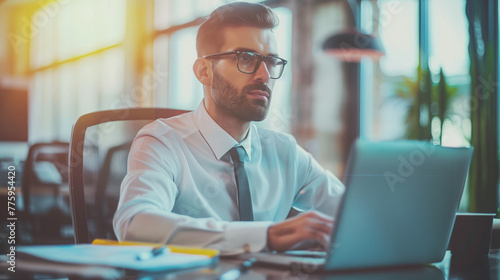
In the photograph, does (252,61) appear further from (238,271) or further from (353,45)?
(353,45)

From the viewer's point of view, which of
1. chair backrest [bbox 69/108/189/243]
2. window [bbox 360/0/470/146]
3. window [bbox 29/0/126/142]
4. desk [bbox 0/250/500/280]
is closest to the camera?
desk [bbox 0/250/500/280]

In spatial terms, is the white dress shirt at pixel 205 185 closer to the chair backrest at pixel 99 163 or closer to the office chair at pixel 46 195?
the chair backrest at pixel 99 163

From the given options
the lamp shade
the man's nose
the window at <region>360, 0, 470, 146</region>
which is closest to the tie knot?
the man's nose

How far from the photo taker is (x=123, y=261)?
0.69m

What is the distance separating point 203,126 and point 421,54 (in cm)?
324

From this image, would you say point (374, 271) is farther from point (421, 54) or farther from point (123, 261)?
point (421, 54)

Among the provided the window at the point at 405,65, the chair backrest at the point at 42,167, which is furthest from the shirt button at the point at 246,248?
the window at the point at 405,65

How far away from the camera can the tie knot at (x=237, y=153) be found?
4.42ft

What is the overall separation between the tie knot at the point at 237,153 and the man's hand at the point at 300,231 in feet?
1.57

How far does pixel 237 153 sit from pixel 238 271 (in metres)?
0.65

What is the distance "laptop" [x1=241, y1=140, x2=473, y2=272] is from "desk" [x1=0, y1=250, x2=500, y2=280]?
0.05 feet

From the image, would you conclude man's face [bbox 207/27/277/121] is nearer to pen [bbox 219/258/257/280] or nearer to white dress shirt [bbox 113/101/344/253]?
white dress shirt [bbox 113/101/344/253]

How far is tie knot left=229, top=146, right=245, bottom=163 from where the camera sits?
135cm

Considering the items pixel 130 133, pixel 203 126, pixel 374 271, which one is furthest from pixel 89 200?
pixel 374 271
